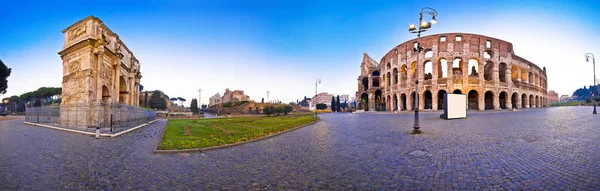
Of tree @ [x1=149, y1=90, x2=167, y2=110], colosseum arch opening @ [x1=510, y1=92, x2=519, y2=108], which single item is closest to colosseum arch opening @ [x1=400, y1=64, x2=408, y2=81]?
colosseum arch opening @ [x1=510, y1=92, x2=519, y2=108]

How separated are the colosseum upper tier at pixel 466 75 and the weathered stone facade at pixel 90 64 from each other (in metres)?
36.0

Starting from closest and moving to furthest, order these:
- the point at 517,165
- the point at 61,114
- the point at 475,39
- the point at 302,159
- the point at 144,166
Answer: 1. the point at 517,165
2. the point at 144,166
3. the point at 302,159
4. the point at 61,114
5. the point at 475,39

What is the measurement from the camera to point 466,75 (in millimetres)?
36594

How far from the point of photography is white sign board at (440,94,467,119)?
19.0 meters

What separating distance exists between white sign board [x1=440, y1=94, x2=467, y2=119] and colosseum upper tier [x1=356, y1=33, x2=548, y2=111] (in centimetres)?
1532

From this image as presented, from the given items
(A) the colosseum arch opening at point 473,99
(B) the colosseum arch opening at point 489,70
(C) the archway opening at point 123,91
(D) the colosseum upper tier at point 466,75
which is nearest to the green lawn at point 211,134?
(C) the archway opening at point 123,91

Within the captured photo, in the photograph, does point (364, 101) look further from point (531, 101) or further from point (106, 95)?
point (106, 95)

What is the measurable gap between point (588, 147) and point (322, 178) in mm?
8202

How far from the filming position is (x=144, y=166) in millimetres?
5938

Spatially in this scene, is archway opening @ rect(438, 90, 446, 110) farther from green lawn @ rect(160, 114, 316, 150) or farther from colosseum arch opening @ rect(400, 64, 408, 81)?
green lawn @ rect(160, 114, 316, 150)

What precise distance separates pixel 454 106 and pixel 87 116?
2901cm

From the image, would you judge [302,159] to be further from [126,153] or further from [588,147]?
[588,147]

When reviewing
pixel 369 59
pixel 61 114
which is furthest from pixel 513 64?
pixel 61 114

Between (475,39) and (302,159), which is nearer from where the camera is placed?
(302,159)
